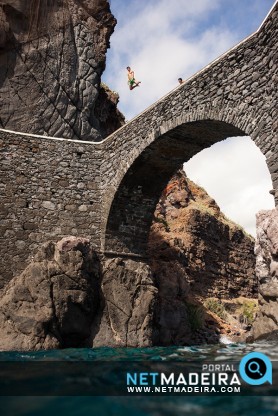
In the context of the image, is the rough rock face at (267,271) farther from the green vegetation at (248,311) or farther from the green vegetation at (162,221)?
the green vegetation at (162,221)

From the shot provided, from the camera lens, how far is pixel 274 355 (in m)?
6.32

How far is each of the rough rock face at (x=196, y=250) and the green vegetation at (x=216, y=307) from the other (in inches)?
16.5

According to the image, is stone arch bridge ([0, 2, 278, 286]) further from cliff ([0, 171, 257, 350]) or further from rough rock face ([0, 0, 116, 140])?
rough rock face ([0, 0, 116, 140])

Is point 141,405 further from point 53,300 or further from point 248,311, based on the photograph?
point 248,311

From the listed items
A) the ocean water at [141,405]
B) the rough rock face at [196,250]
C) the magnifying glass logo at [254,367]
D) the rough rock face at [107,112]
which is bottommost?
the ocean water at [141,405]

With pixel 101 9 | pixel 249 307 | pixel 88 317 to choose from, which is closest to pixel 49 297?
pixel 88 317

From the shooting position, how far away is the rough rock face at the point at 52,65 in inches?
729

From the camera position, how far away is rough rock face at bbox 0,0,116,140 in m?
18.5

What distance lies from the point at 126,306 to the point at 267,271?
5467 mm

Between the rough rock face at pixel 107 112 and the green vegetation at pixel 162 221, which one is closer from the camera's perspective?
the green vegetation at pixel 162 221

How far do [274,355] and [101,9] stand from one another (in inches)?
748

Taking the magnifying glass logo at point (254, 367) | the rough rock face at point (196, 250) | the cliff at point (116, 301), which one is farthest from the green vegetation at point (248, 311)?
the magnifying glass logo at point (254, 367)

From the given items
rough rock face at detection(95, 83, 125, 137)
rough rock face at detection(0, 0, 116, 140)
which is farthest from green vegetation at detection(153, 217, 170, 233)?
rough rock face at detection(95, 83, 125, 137)

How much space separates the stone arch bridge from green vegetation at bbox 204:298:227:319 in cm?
396
